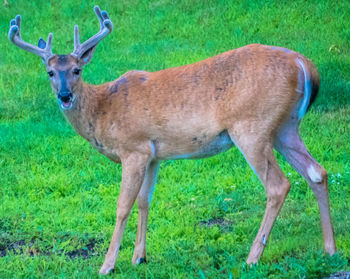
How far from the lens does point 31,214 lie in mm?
7086

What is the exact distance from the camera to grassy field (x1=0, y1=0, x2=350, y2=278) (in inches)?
224

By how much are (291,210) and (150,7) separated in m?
8.20

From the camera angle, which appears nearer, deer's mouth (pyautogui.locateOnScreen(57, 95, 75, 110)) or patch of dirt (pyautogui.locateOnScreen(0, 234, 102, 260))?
deer's mouth (pyautogui.locateOnScreen(57, 95, 75, 110))

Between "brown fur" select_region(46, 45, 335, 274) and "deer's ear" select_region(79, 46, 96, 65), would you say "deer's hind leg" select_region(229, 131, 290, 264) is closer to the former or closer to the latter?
"brown fur" select_region(46, 45, 335, 274)

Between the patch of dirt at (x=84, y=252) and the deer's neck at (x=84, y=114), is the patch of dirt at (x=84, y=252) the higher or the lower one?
Result: the lower one

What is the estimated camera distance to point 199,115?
5645 mm

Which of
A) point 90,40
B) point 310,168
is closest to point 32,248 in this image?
point 90,40

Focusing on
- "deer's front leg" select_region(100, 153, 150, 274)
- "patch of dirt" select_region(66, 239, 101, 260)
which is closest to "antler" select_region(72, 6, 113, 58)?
"deer's front leg" select_region(100, 153, 150, 274)

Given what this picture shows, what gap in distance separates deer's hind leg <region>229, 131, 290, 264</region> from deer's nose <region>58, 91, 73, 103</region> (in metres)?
1.38

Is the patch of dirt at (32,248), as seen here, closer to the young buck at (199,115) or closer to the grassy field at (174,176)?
the grassy field at (174,176)

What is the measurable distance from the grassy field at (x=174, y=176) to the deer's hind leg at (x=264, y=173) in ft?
0.55

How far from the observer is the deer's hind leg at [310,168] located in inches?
212

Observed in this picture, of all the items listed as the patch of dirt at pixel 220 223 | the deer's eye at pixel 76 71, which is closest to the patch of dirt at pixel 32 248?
the patch of dirt at pixel 220 223

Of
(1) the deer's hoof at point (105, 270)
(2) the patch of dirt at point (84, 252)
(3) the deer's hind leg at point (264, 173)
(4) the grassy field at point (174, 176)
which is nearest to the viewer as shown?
(3) the deer's hind leg at point (264, 173)
